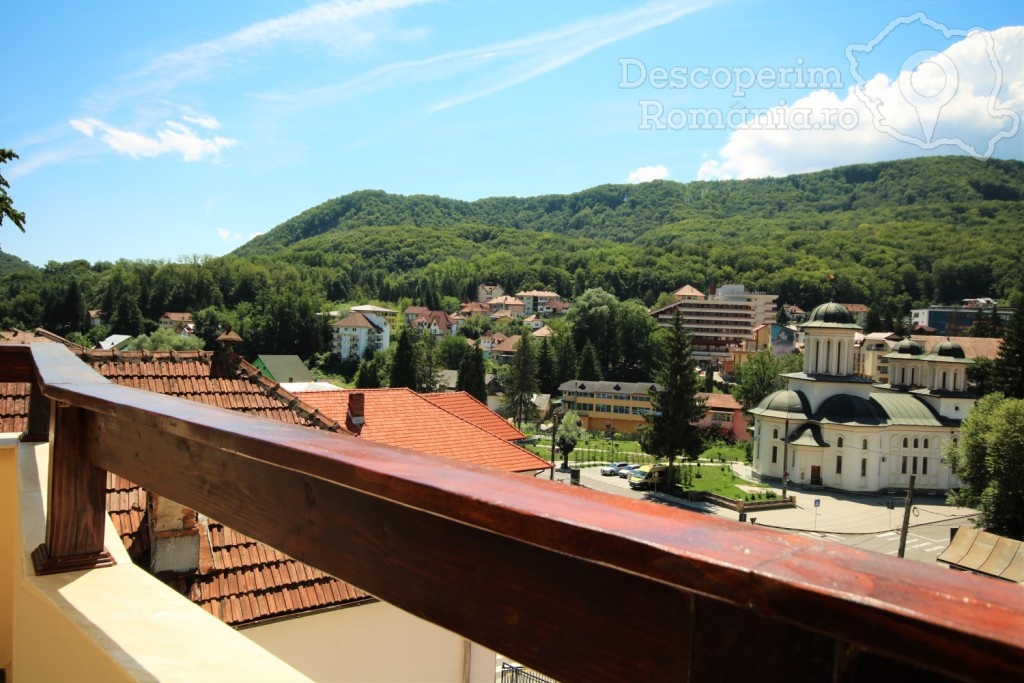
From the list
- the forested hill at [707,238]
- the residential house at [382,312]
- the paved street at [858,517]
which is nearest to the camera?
the paved street at [858,517]

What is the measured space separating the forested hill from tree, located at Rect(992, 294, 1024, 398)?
197ft

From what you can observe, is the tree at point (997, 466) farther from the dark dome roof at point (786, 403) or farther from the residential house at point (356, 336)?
the residential house at point (356, 336)

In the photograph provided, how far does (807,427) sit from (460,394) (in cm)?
2892

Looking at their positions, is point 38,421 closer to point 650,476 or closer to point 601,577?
point 601,577

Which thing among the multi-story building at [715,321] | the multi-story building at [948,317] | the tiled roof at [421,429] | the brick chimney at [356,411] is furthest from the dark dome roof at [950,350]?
the multi-story building at [948,317]

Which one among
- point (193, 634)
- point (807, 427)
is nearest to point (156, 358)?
point (193, 634)

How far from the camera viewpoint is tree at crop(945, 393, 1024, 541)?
25891 millimetres

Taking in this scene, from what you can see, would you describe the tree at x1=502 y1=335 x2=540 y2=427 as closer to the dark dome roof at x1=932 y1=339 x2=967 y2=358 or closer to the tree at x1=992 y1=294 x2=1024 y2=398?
the dark dome roof at x1=932 y1=339 x2=967 y2=358

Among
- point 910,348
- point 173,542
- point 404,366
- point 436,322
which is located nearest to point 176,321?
point 436,322

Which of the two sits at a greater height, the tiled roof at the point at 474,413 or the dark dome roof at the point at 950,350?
the dark dome roof at the point at 950,350

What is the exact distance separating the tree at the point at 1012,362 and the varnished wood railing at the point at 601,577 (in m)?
47.4

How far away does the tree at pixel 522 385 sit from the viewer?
55938mm

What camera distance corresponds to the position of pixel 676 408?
3666cm

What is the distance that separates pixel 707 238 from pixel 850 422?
105392mm
